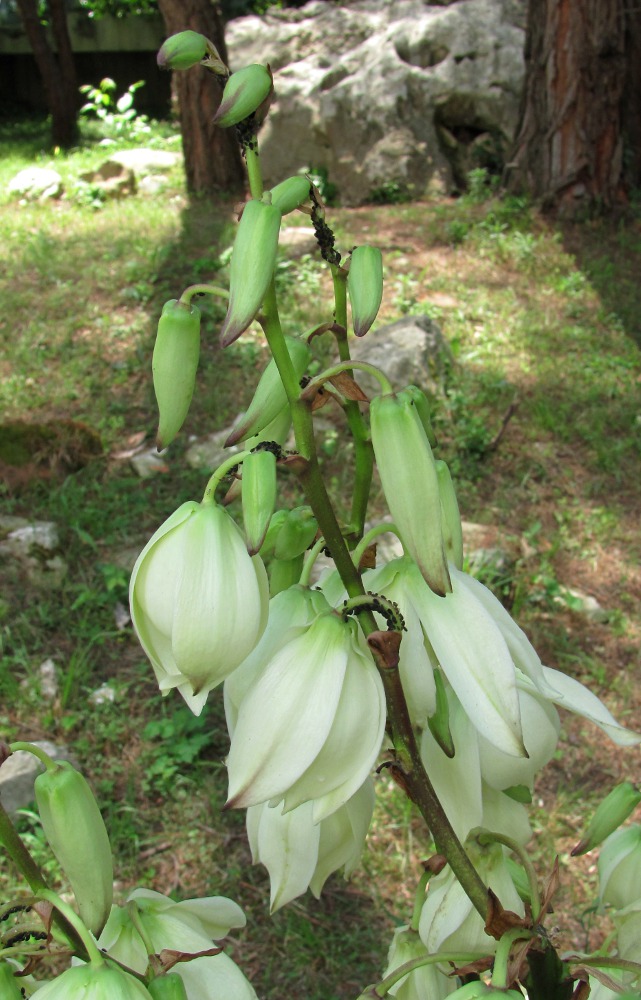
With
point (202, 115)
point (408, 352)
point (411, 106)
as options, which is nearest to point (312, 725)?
point (408, 352)

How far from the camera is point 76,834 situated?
0.65 metres

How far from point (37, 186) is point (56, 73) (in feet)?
6.39

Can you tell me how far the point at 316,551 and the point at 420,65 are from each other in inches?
212

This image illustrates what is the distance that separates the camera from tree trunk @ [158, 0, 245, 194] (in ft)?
15.6

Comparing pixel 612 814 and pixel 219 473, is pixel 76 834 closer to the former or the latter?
pixel 219 473

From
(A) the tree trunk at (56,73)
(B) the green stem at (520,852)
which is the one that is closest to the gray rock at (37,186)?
(A) the tree trunk at (56,73)

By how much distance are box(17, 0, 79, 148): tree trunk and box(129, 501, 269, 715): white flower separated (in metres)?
7.06

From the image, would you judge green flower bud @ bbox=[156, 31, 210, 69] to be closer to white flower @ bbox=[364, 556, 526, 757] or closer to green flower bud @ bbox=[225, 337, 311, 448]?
green flower bud @ bbox=[225, 337, 311, 448]

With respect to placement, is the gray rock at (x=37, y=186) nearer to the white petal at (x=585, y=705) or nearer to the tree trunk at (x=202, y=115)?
the tree trunk at (x=202, y=115)

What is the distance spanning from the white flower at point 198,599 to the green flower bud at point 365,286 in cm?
18

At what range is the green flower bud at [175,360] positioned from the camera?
0.68 metres

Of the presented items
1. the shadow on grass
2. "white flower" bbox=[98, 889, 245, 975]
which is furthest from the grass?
"white flower" bbox=[98, 889, 245, 975]

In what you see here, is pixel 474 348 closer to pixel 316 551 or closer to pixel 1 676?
pixel 1 676

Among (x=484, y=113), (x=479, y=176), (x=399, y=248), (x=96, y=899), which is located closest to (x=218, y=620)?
(x=96, y=899)
